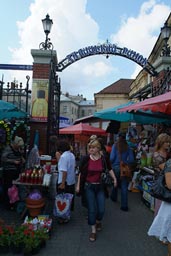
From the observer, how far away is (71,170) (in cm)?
517

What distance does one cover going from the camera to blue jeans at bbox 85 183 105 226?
427 cm

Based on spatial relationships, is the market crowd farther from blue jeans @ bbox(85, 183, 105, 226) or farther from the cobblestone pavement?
the cobblestone pavement

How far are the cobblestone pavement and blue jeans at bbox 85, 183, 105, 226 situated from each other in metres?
0.39

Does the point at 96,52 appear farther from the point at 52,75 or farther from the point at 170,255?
the point at 170,255

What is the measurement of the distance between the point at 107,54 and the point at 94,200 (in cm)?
699

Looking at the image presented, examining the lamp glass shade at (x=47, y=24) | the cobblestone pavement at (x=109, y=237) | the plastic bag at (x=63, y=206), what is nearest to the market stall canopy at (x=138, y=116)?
the plastic bag at (x=63, y=206)

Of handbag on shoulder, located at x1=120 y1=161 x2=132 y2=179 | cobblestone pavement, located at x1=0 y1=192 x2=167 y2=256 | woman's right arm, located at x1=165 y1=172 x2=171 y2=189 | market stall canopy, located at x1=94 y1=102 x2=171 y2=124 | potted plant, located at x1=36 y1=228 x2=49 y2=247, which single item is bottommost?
cobblestone pavement, located at x1=0 y1=192 x2=167 y2=256

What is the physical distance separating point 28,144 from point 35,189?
310 cm

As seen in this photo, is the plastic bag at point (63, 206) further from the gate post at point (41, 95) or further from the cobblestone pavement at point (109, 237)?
the gate post at point (41, 95)

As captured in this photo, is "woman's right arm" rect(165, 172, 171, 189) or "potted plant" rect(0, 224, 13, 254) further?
"potted plant" rect(0, 224, 13, 254)

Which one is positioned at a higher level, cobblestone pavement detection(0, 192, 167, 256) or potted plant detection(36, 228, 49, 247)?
potted plant detection(36, 228, 49, 247)

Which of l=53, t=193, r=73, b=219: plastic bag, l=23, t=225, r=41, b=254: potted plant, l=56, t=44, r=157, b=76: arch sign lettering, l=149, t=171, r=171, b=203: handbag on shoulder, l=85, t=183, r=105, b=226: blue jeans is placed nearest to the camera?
l=149, t=171, r=171, b=203: handbag on shoulder

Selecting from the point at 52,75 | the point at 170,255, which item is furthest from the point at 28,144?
the point at 170,255

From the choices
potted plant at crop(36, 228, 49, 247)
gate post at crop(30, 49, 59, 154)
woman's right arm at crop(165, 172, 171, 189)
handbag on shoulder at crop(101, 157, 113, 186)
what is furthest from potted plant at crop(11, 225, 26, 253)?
gate post at crop(30, 49, 59, 154)
